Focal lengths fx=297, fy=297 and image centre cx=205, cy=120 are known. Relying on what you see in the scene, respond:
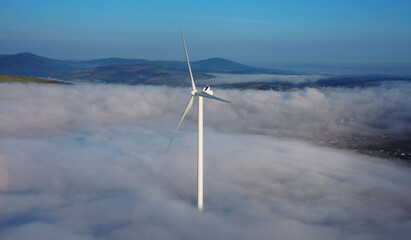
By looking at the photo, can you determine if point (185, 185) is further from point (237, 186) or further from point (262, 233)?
point (262, 233)

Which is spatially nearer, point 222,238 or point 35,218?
point 222,238

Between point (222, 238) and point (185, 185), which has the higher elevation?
point (222, 238)

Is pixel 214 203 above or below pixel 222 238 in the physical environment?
below

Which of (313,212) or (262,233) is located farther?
(313,212)

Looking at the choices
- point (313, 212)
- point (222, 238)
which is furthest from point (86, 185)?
point (313, 212)

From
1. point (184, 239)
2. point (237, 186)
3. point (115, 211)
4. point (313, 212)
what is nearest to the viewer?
point (184, 239)

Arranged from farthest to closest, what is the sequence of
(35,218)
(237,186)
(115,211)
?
1. (237,186)
2. (115,211)
3. (35,218)

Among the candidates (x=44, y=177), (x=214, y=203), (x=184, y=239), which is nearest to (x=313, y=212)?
(x=214, y=203)

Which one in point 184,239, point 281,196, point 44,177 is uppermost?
point 184,239

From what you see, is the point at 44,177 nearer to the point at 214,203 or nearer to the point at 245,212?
the point at 214,203
